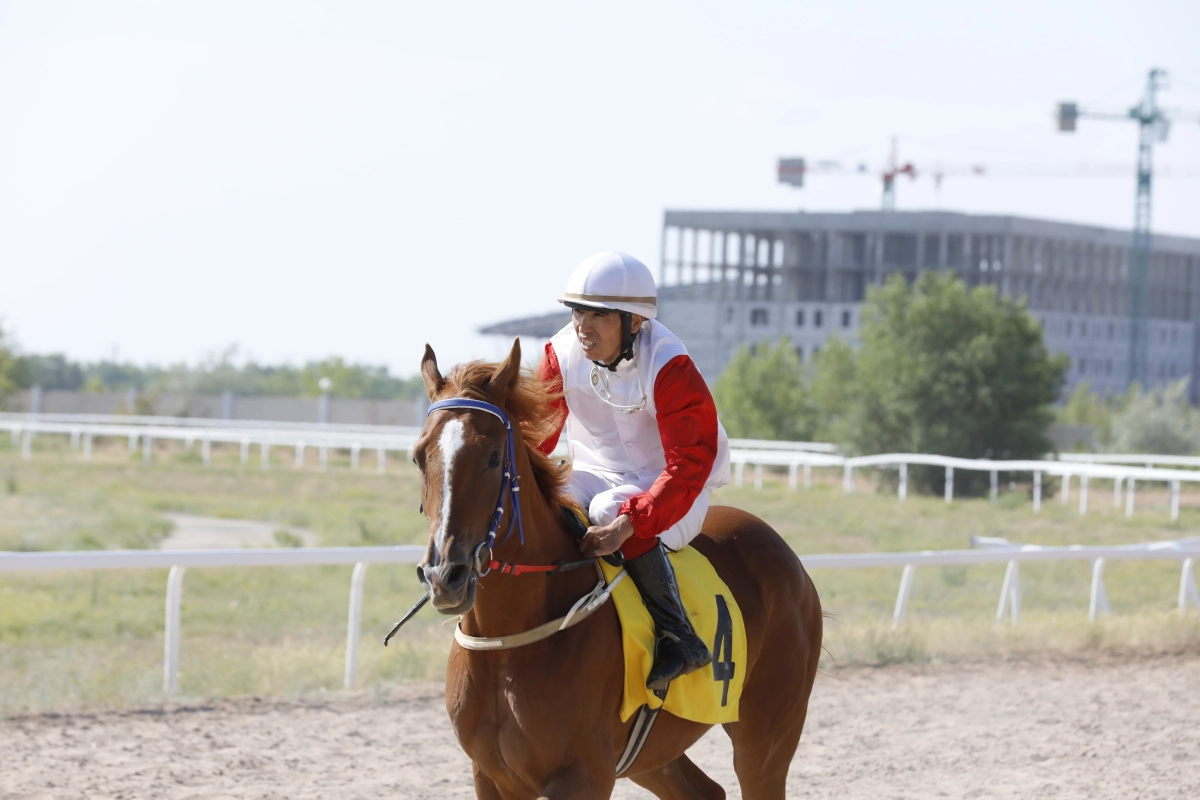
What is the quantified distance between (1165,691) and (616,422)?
22.8ft

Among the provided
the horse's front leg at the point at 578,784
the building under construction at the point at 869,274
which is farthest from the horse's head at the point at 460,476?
the building under construction at the point at 869,274

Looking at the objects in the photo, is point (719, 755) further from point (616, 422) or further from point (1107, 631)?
point (1107, 631)

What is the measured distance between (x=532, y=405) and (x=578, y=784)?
3.63 ft

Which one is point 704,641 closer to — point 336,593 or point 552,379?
point 552,379

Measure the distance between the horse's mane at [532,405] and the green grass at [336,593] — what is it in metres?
4.61

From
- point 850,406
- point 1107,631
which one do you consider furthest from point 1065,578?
point 850,406

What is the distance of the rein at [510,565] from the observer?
3.77 meters

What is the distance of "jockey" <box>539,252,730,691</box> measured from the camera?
424cm

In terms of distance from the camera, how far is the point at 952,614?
551 inches

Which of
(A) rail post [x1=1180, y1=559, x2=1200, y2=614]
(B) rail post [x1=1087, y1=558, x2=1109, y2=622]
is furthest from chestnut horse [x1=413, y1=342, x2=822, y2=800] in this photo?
(A) rail post [x1=1180, y1=559, x2=1200, y2=614]

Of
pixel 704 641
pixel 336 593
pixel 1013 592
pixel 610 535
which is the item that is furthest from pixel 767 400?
pixel 610 535

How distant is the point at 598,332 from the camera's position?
14.2 feet

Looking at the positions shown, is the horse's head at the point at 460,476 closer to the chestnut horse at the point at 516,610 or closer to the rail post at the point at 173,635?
the chestnut horse at the point at 516,610

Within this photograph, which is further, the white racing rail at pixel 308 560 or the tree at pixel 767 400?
the tree at pixel 767 400
